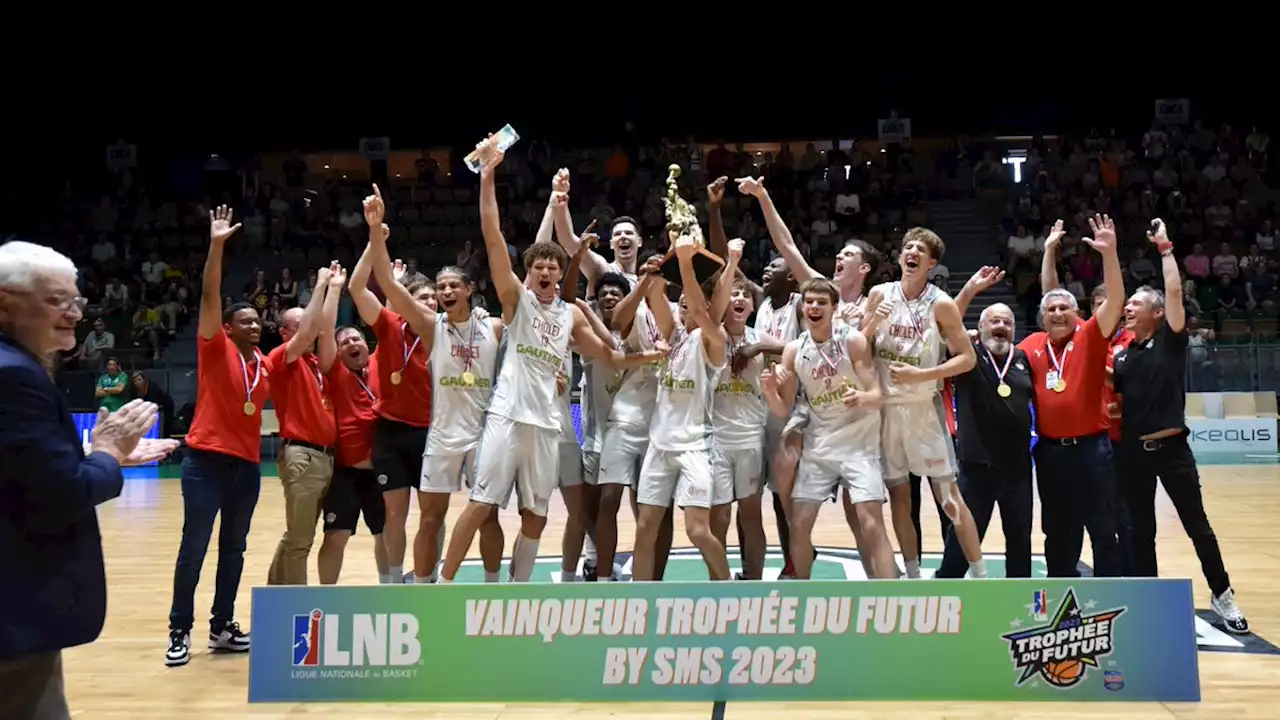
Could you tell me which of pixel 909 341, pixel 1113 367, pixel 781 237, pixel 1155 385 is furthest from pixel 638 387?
pixel 1155 385

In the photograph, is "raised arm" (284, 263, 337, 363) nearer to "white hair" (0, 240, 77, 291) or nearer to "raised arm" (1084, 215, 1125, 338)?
"white hair" (0, 240, 77, 291)

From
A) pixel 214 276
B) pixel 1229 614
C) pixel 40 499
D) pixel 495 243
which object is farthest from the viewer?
pixel 1229 614

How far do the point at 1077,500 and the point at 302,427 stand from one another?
4.15 meters

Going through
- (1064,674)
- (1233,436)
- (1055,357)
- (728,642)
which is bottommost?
(1233,436)

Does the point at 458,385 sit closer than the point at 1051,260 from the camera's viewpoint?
Yes

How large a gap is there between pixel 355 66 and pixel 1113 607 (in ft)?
66.6

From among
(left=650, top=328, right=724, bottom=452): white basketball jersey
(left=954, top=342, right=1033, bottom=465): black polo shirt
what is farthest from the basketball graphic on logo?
(left=650, top=328, right=724, bottom=452): white basketball jersey

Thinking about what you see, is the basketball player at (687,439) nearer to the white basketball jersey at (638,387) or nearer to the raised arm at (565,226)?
the white basketball jersey at (638,387)

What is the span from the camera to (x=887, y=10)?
20891mm

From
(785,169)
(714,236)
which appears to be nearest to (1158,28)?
(785,169)

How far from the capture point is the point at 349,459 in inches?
236

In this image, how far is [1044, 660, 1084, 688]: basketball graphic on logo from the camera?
4.25 metres

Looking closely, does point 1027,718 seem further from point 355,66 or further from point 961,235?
point 355,66

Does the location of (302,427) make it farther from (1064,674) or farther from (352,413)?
(1064,674)
